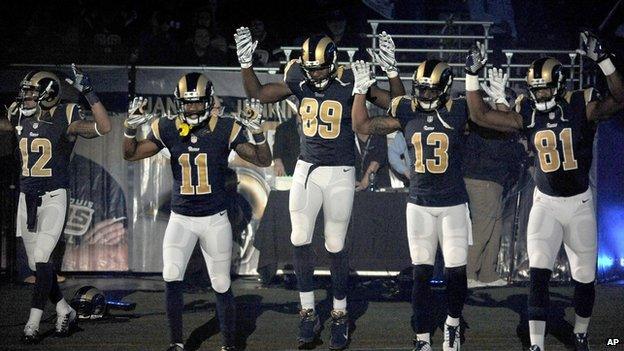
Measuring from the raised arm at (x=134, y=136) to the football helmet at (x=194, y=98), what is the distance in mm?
305

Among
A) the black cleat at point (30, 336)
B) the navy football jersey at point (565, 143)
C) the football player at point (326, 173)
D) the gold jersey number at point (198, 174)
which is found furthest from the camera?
the football player at point (326, 173)

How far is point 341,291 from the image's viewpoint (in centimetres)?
863

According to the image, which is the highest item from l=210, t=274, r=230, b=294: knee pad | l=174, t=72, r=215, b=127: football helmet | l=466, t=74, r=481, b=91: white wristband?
l=466, t=74, r=481, b=91: white wristband

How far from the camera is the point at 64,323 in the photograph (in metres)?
8.85

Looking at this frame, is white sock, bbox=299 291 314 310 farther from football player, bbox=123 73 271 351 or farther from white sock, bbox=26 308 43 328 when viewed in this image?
white sock, bbox=26 308 43 328

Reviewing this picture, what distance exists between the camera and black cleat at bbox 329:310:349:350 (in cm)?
834

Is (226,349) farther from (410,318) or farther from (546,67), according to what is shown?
(546,67)

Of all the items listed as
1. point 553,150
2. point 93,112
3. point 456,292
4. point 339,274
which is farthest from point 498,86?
point 93,112

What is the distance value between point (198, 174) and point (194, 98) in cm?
64

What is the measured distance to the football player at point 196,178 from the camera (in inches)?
312

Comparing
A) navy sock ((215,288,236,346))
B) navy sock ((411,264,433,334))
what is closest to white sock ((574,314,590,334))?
navy sock ((411,264,433,334))

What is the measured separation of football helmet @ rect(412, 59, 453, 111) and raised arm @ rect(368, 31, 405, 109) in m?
0.39

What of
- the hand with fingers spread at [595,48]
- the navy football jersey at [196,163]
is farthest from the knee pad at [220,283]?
the hand with fingers spread at [595,48]

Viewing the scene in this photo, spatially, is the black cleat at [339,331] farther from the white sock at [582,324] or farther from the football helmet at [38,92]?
the football helmet at [38,92]
